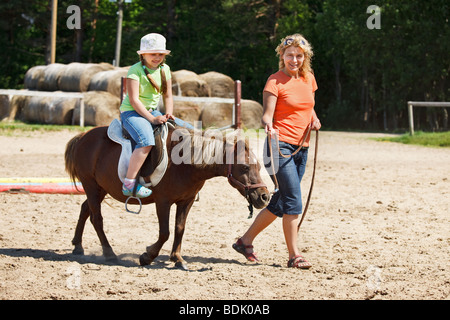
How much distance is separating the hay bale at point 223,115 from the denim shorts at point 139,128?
15124 mm

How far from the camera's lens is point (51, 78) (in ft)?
84.1

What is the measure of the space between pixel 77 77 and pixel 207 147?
19.6m

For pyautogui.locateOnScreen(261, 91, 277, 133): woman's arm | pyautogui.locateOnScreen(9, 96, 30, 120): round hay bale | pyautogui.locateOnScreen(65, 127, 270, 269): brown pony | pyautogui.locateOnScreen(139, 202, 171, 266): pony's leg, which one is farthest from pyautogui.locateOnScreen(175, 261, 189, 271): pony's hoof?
pyautogui.locateOnScreen(9, 96, 30, 120): round hay bale

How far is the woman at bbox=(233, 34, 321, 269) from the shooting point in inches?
205

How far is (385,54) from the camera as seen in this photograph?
27.9m

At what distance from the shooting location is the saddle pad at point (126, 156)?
518 centimetres

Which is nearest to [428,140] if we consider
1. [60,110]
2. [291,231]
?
[60,110]

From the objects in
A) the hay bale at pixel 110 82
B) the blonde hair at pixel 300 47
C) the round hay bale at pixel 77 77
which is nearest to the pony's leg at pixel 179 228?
the blonde hair at pixel 300 47

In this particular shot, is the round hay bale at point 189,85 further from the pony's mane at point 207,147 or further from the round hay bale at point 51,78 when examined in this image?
the pony's mane at point 207,147

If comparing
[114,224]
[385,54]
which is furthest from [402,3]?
[114,224]

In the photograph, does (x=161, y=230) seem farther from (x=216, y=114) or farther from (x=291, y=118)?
(x=216, y=114)

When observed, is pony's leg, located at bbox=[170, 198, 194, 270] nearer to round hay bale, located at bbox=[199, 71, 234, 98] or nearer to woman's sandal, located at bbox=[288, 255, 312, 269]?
woman's sandal, located at bbox=[288, 255, 312, 269]

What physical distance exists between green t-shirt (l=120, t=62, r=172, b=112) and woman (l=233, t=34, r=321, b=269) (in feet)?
2.99
